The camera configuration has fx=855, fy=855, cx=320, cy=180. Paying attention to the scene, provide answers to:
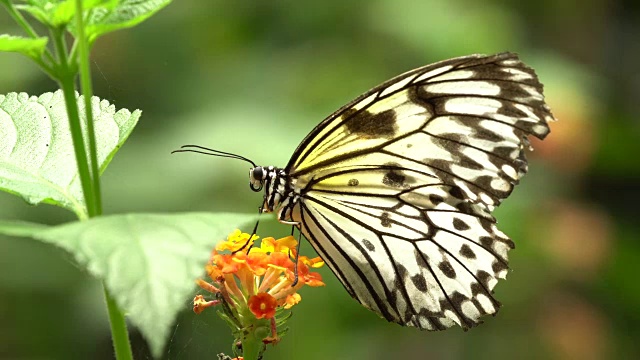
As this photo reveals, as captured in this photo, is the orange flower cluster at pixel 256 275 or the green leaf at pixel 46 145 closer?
the green leaf at pixel 46 145

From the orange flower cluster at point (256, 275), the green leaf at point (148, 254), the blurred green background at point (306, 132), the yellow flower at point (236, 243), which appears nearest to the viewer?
the green leaf at point (148, 254)

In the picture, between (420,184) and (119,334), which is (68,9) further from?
(420,184)

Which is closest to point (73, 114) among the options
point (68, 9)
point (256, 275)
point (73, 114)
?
point (73, 114)

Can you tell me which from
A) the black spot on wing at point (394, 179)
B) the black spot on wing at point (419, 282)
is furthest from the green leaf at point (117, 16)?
the black spot on wing at point (419, 282)

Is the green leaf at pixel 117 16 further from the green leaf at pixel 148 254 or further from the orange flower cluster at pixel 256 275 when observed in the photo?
the orange flower cluster at pixel 256 275

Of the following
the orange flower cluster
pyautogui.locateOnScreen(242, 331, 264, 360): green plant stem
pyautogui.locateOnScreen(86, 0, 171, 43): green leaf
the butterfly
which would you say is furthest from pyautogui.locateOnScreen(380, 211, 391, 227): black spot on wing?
pyautogui.locateOnScreen(86, 0, 171, 43): green leaf

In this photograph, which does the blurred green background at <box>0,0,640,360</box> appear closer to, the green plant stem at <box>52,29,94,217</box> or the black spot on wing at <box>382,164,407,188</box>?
the black spot on wing at <box>382,164,407,188</box>

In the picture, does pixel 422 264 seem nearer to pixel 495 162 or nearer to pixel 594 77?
pixel 495 162
